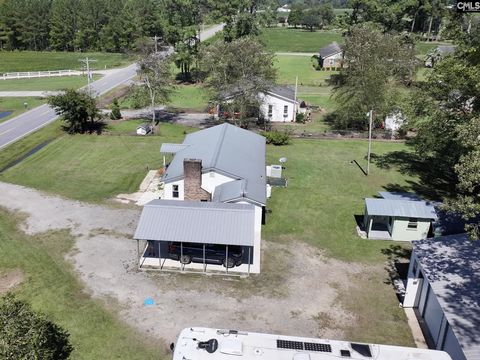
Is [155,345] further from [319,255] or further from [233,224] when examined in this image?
[319,255]

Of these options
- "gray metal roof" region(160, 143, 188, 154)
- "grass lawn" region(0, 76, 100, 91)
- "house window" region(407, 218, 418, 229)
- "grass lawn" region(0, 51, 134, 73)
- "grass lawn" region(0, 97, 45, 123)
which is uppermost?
"grass lawn" region(0, 51, 134, 73)

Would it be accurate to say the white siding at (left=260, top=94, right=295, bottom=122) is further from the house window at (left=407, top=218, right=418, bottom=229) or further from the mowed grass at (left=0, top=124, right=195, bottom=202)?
the house window at (left=407, top=218, right=418, bottom=229)

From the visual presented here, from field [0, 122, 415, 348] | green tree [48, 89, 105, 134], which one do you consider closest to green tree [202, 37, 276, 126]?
field [0, 122, 415, 348]

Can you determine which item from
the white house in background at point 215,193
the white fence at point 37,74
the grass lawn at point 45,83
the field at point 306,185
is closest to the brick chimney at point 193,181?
the white house in background at point 215,193

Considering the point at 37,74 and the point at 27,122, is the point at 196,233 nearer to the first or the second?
the point at 27,122

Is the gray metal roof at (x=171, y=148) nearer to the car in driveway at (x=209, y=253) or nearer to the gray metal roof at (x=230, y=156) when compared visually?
the gray metal roof at (x=230, y=156)

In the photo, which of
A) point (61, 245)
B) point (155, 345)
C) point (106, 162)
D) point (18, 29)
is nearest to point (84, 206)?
point (61, 245)

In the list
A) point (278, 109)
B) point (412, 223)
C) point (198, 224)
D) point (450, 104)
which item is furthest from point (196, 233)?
point (278, 109)
